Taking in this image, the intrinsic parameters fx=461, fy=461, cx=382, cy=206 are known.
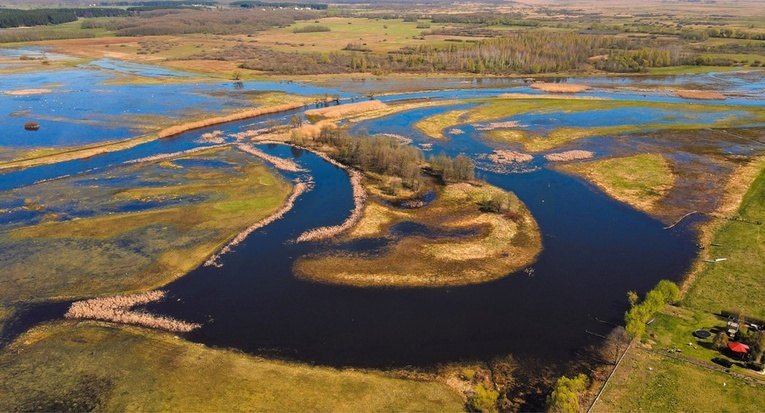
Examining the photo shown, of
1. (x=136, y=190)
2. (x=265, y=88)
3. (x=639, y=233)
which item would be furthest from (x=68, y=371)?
(x=265, y=88)

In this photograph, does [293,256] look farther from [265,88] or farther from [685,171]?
[265,88]

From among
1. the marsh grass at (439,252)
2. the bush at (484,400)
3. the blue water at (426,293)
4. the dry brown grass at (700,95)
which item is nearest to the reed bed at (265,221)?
the blue water at (426,293)

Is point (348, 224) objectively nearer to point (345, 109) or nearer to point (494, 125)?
point (494, 125)

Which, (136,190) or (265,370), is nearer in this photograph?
(265,370)

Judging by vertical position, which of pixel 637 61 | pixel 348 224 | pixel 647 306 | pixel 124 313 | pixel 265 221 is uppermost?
pixel 637 61

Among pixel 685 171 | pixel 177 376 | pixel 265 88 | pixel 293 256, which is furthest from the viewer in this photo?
pixel 265 88

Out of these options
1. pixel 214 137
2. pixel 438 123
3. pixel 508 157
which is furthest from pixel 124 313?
pixel 438 123
